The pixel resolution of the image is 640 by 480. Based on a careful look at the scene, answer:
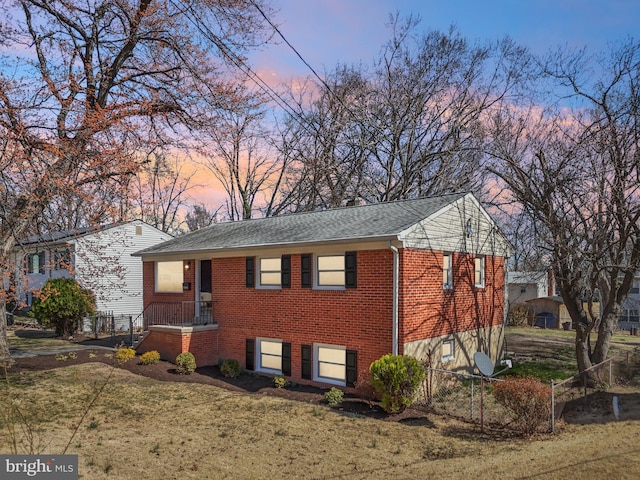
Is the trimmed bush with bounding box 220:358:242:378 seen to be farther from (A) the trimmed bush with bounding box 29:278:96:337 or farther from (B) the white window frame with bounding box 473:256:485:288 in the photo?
(A) the trimmed bush with bounding box 29:278:96:337

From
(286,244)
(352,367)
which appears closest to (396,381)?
(352,367)

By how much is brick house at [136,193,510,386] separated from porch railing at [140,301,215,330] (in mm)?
46

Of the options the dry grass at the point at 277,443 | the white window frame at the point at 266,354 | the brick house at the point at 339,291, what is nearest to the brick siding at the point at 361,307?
the brick house at the point at 339,291

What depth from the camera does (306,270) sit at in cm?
1577

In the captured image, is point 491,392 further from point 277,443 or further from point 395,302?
point 277,443

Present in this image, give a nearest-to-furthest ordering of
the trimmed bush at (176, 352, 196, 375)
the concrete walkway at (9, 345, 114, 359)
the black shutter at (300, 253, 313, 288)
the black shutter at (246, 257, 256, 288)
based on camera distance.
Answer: the black shutter at (300, 253, 313, 288), the trimmed bush at (176, 352, 196, 375), the black shutter at (246, 257, 256, 288), the concrete walkway at (9, 345, 114, 359)

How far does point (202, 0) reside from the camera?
523 inches

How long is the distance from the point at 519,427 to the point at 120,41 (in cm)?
1495

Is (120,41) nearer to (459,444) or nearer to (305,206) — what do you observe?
(459,444)

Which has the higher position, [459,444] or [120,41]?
[120,41]

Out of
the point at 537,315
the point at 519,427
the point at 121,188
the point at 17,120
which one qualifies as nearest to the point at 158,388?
the point at 121,188

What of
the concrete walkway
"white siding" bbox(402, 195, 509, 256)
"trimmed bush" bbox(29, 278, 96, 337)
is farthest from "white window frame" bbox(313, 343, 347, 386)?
"trimmed bush" bbox(29, 278, 96, 337)

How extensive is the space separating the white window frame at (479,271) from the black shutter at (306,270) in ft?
22.1

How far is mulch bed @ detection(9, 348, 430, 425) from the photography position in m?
12.6
